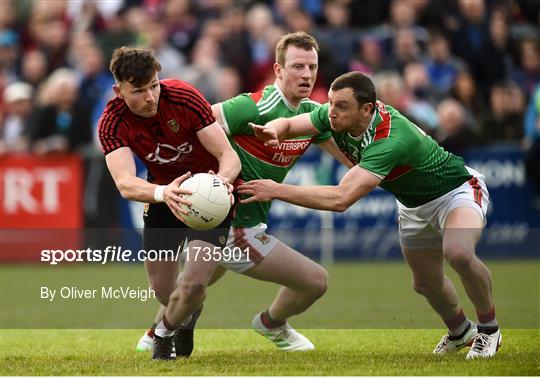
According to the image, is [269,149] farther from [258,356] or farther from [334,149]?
[258,356]

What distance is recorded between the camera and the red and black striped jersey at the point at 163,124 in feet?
26.6

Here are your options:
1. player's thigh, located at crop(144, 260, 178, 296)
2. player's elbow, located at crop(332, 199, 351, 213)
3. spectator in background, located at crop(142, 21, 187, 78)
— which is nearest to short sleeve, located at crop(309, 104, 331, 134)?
player's elbow, located at crop(332, 199, 351, 213)

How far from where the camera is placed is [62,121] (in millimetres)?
16891

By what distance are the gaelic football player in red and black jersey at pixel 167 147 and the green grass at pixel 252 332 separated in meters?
0.50

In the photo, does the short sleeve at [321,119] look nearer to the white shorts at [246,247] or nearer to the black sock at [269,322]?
the white shorts at [246,247]

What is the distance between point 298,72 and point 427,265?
186 centimetres

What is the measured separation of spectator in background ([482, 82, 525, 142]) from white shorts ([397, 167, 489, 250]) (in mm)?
8172

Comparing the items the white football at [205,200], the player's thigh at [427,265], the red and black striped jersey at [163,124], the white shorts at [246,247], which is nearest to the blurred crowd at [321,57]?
the player's thigh at [427,265]

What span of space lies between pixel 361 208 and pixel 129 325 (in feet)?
20.5

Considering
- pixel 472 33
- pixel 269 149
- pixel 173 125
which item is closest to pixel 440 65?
pixel 472 33

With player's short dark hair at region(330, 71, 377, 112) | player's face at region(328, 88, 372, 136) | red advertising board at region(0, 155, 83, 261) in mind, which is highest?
player's short dark hair at region(330, 71, 377, 112)

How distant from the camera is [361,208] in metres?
16.2

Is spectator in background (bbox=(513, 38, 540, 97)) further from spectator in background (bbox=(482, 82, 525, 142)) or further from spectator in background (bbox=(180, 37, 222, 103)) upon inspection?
spectator in background (bbox=(180, 37, 222, 103))

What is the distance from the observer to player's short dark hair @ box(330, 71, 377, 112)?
26.4 feet
